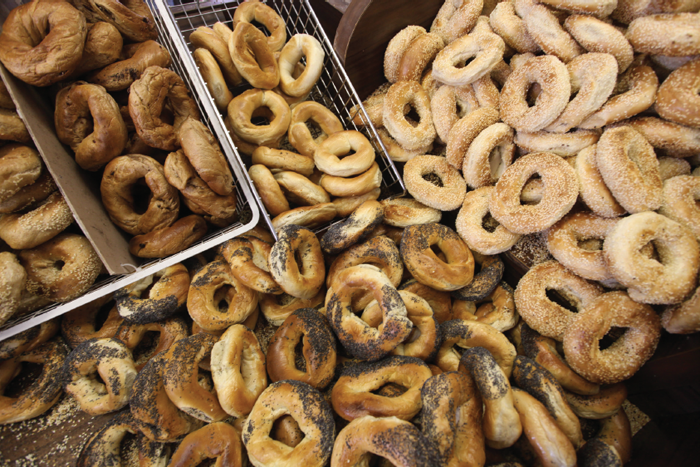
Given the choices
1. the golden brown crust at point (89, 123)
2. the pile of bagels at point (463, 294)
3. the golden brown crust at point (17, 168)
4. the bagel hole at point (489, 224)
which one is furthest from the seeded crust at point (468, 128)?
the golden brown crust at point (17, 168)

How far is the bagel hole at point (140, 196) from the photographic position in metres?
1.77

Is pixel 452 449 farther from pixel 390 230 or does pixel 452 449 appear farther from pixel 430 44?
pixel 430 44

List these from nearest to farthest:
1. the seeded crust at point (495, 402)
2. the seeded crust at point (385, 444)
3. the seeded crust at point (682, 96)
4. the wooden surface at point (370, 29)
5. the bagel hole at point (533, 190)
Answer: the seeded crust at point (385, 444) → the seeded crust at point (495, 402) → the seeded crust at point (682, 96) → the bagel hole at point (533, 190) → the wooden surface at point (370, 29)

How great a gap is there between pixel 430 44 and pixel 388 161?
692 millimetres

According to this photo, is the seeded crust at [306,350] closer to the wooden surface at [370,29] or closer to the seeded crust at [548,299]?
the seeded crust at [548,299]

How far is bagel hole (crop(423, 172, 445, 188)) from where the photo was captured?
2.01 m

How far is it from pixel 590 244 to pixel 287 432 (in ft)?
5.24

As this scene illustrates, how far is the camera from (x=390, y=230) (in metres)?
2.00

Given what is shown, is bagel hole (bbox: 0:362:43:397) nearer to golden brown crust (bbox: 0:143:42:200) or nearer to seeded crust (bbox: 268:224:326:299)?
golden brown crust (bbox: 0:143:42:200)

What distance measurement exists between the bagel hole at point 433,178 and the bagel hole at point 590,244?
0.74 meters

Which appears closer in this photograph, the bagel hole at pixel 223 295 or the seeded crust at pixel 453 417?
the seeded crust at pixel 453 417

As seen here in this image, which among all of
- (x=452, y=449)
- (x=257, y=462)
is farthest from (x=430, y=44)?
(x=257, y=462)

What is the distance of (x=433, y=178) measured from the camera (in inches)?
81.1

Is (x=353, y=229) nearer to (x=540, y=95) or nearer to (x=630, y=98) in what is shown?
(x=540, y=95)
